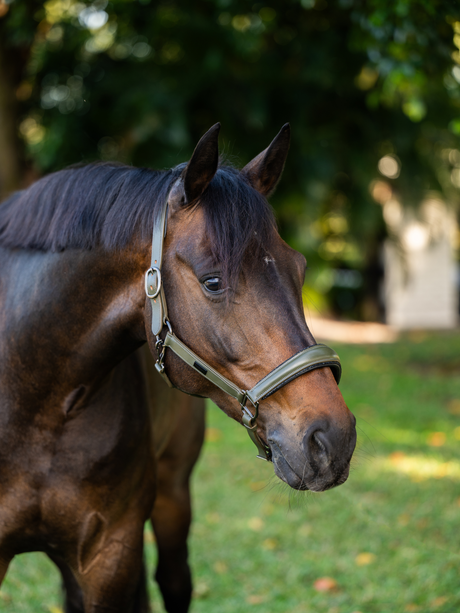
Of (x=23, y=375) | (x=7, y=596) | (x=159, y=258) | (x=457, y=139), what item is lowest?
(x=457, y=139)

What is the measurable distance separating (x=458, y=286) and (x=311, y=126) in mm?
9665

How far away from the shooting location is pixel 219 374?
1.58 m

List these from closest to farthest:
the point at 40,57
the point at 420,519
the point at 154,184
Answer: the point at 154,184
the point at 420,519
the point at 40,57

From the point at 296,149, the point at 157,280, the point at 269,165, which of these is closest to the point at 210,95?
the point at 296,149

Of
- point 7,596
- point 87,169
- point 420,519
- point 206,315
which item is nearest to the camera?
point 206,315

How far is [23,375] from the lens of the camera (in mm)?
1832

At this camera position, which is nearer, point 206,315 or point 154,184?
point 206,315

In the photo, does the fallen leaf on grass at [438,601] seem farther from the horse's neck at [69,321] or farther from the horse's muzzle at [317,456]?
the horse's neck at [69,321]

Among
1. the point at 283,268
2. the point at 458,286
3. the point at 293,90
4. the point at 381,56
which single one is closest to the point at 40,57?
the point at 293,90

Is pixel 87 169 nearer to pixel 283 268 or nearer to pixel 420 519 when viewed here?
pixel 283 268

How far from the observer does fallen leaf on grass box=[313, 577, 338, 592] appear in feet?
11.0

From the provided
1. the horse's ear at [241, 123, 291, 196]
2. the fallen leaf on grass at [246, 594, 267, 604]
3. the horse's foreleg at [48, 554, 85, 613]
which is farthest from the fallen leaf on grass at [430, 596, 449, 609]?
the horse's ear at [241, 123, 291, 196]

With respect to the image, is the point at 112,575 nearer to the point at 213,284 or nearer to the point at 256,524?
the point at 213,284

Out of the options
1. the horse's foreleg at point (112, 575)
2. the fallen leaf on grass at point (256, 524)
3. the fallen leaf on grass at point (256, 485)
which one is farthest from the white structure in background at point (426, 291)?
the horse's foreleg at point (112, 575)
